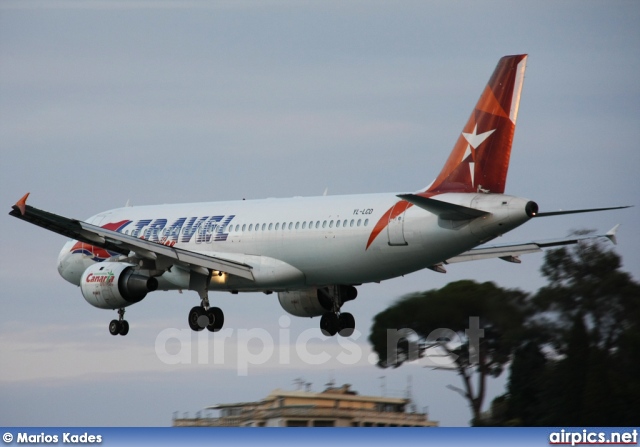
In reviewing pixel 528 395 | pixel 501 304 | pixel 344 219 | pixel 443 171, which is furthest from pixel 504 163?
pixel 528 395

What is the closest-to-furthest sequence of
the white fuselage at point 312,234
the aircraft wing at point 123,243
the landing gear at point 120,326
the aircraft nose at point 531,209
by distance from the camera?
the aircraft nose at point 531,209 → the white fuselage at point 312,234 → the aircraft wing at point 123,243 → the landing gear at point 120,326

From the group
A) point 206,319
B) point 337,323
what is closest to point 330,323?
point 337,323

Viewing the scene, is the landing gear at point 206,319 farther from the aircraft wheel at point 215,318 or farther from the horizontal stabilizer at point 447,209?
the horizontal stabilizer at point 447,209

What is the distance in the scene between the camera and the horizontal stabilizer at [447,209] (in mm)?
56625

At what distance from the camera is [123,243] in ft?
205

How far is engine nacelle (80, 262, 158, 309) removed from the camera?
6481 centimetres

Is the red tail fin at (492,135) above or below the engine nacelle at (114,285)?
above

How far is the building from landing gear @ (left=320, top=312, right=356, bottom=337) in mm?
5489

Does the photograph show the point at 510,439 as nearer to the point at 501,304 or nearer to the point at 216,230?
the point at 501,304

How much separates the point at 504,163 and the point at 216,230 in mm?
13376

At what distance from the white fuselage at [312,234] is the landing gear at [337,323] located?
132 inches

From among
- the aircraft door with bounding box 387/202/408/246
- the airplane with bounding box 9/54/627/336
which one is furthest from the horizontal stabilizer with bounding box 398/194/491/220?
the aircraft door with bounding box 387/202/408/246

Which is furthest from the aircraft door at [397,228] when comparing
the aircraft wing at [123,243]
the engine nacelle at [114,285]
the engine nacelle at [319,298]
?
the engine nacelle at [114,285]

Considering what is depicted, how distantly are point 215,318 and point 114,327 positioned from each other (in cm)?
605
